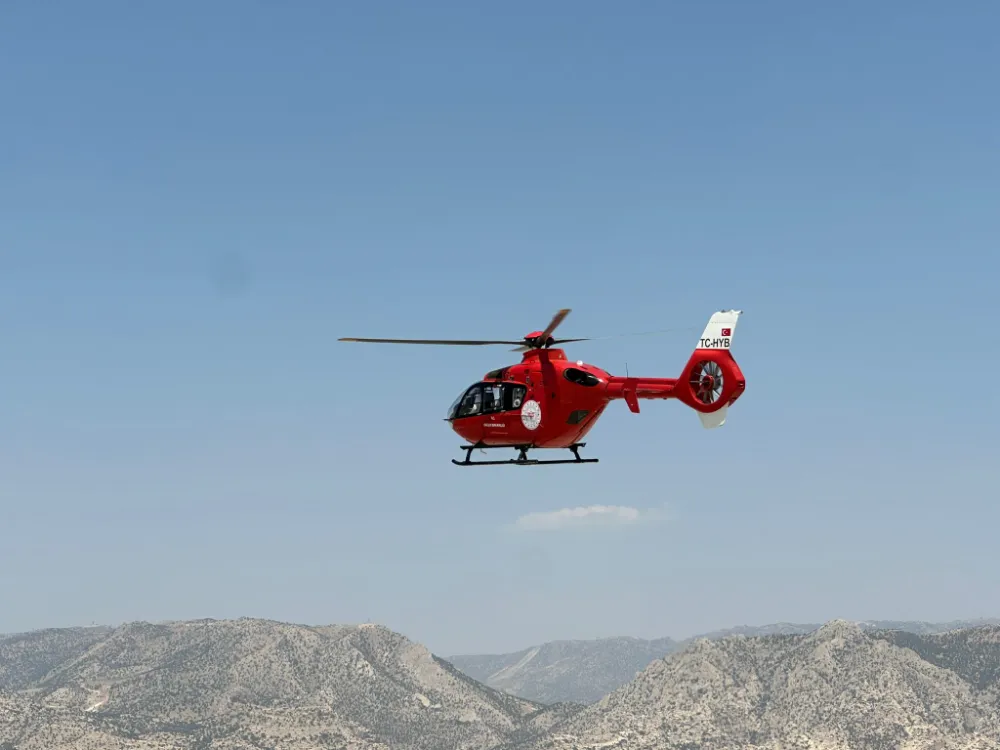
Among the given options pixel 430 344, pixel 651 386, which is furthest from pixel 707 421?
pixel 430 344

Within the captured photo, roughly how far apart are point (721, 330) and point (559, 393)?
31.5ft

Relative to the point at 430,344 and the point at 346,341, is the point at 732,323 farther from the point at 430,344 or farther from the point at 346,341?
the point at 346,341

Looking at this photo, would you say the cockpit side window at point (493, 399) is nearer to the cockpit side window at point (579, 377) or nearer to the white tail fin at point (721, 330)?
the cockpit side window at point (579, 377)

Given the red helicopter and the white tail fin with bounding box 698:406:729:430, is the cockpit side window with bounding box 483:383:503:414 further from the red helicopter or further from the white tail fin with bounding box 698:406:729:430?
the white tail fin with bounding box 698:406:729:430

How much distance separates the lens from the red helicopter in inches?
2685

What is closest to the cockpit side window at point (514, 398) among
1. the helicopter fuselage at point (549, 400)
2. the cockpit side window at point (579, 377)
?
the helicopter fuselage at point (549, 400)

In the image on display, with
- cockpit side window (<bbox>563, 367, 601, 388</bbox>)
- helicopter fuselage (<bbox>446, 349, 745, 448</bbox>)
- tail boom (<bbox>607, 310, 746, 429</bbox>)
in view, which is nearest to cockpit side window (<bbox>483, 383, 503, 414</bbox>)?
helicopter fuselage (<bbox>446, 349, 745, 448</bbox>)

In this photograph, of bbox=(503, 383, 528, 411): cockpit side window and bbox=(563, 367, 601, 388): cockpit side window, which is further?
bbox=(503, 383, 528, 411): cockpit side window

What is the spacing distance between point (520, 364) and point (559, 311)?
25.6 feet

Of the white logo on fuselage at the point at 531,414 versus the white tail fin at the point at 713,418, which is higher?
the white logo on fuselage at the point at 531,414

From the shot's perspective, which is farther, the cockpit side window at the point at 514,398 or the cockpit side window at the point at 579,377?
the cockpit side window at the point at 514,398

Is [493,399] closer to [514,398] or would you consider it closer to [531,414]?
[514,398]

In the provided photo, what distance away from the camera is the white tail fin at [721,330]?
68.6 meters

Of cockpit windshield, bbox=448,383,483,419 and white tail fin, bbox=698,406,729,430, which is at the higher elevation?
cockpit windshield, bbox=448,383,483,419
